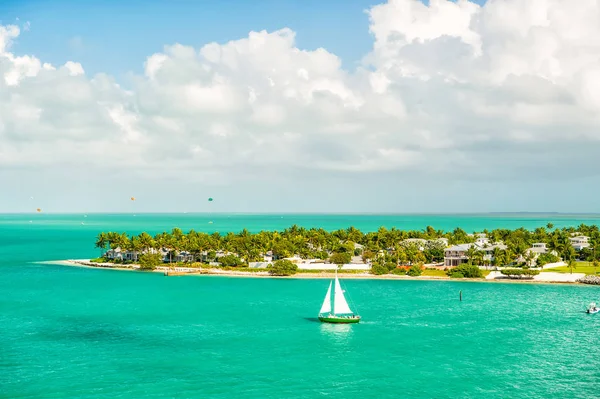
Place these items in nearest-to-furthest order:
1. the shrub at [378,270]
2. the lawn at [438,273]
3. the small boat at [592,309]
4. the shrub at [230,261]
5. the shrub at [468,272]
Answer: the small boat at [592,309]
the shrub at [468,272]
the lawn at [438,273]
the shrub at [378,270]
the shrub at [230,261]

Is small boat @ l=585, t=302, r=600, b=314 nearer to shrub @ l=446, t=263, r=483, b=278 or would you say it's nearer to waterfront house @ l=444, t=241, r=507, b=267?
shrub @ l=446, t=263, r=483, b=278

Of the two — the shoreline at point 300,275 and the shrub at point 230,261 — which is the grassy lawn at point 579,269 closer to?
the shoreline at point 300,275

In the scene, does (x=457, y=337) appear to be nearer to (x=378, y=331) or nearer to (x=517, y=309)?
(x=378, y=331)

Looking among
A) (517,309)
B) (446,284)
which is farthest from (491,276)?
(517,309)

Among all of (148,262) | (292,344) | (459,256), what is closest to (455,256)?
(459,256)

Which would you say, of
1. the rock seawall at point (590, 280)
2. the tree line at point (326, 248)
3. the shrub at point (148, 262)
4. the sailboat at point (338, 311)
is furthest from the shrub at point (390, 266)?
the shrub at point (148, 262)

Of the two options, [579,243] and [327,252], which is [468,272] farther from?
[579,243]
